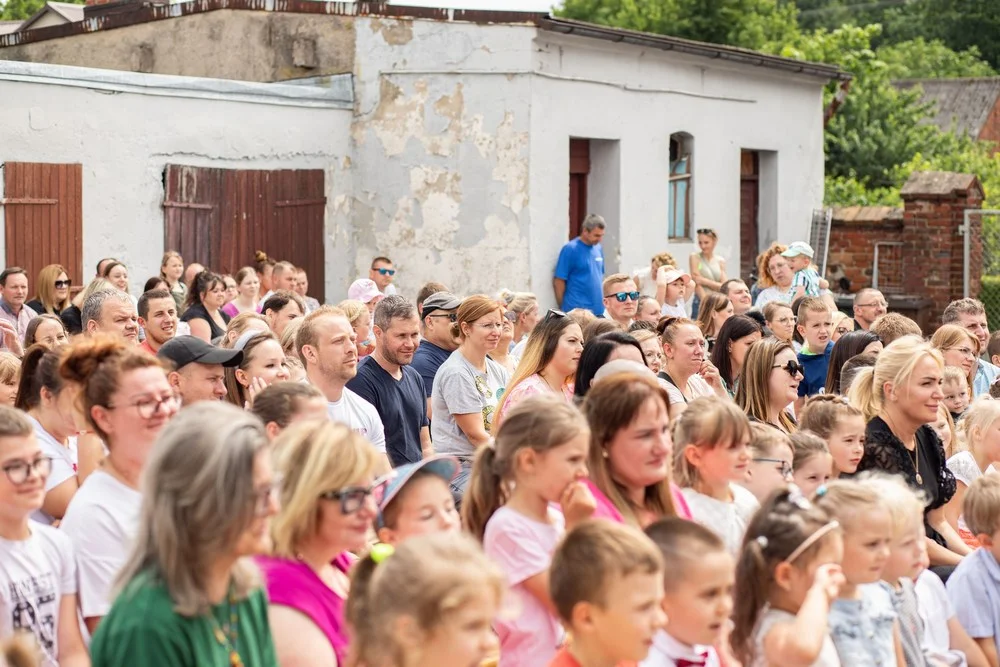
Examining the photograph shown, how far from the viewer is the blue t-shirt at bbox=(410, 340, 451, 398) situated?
28.6ft

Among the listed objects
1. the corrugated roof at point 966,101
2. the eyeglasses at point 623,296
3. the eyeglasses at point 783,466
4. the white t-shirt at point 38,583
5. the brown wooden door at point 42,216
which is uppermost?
the corrugated roof at point 966,101

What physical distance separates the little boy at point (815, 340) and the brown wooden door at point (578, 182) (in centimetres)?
717

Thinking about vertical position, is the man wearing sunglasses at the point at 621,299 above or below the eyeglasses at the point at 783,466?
above

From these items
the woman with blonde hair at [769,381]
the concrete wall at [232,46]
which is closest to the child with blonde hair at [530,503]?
the woman with blonde hair at [769,381]

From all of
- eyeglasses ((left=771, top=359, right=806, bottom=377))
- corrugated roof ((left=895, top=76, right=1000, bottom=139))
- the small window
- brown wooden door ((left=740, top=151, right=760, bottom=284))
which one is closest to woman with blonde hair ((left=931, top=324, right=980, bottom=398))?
eyeglasses ((left=771, top=359, right=806, bottom=377))

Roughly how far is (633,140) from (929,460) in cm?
A: 1139

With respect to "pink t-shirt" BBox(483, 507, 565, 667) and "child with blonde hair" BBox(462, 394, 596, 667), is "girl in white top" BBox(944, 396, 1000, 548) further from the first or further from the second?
"pink t-shirt" BBox(483, 507, 565, 667)

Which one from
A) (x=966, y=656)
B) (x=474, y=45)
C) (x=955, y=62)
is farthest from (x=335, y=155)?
(x=955, y=62)

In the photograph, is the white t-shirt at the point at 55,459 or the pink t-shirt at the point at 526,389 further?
the pink t-shirt at the point at 526,389

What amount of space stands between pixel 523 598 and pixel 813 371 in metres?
6.57

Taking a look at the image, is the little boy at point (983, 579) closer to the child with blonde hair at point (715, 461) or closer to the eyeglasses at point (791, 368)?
the child with blonde hair at point (715, 461)

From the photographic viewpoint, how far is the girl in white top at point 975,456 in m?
7.19

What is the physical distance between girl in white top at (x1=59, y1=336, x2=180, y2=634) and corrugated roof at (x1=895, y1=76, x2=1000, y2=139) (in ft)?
161

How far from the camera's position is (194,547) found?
3160 mm
